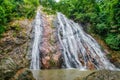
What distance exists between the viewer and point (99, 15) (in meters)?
24.8

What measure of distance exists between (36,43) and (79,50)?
3458 mm

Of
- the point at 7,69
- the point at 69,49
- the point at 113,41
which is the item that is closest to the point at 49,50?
the point at 69,49

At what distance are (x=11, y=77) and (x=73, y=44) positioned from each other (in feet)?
38.0

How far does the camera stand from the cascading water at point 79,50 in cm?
1742

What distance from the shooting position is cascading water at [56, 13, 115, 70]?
686 inches

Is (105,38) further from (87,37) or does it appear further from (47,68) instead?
(47,68)

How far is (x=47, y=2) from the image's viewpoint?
32.2m

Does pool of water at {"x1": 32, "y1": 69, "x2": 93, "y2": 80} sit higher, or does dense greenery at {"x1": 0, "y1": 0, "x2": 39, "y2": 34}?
dense greenery at {"x1": 0, "y1": 0, "x2": 39, "y2": 34}

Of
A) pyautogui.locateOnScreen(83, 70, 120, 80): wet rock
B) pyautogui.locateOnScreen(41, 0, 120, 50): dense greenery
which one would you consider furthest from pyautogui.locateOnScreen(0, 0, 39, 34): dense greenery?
pyautogui.locateOnScreen(83, 70, 120, 80): wet rock

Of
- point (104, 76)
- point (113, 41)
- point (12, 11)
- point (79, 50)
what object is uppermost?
point (12, 11)

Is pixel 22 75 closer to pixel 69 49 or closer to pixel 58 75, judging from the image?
pixel 58 75

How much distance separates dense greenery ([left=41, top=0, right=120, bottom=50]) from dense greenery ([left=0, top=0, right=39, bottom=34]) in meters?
5.15

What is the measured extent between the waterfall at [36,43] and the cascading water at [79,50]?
67.0 inches

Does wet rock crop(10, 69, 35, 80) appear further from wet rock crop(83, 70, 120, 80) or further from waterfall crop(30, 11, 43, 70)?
waterfall crop(30, 11, 43, 70)
